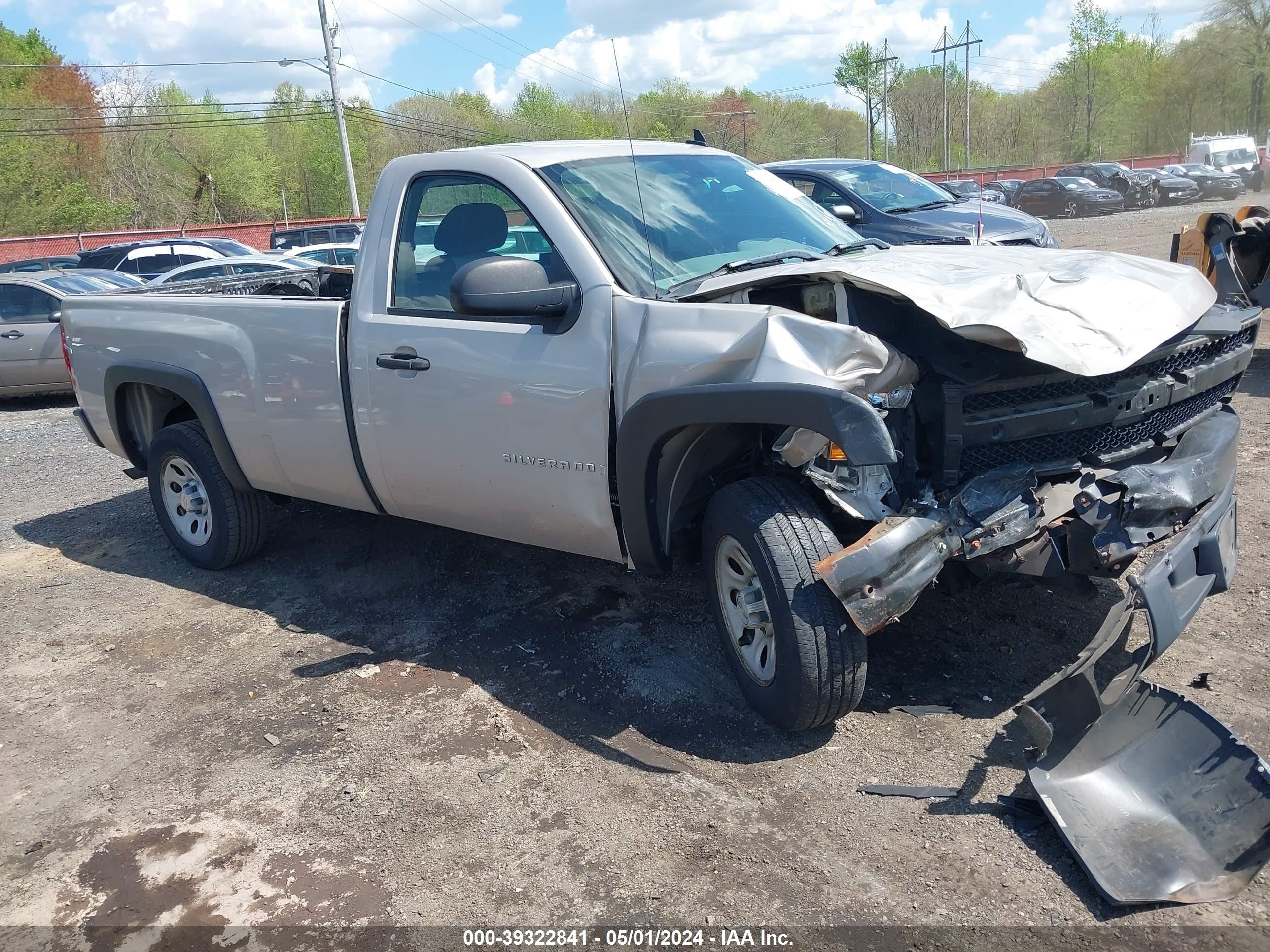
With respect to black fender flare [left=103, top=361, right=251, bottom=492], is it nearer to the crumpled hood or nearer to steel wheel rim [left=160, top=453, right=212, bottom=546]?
steel wheel rim [left=160, top=453, right=212, bottom=546]

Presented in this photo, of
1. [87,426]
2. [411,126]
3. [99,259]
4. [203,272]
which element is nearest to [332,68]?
[411,126]

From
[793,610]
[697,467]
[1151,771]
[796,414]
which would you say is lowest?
[1151,771]

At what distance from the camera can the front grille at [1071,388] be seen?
322 cm

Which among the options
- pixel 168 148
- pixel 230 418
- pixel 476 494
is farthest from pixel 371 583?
pixel 168 148

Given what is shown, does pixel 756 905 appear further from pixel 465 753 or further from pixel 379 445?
pixel 379 445

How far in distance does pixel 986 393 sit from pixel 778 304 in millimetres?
740

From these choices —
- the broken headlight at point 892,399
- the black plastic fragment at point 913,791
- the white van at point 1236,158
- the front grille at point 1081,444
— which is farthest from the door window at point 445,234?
the white van at point 1236,158

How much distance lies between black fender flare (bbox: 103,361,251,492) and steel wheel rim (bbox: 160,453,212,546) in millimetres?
311

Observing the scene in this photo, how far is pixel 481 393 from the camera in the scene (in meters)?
4.00

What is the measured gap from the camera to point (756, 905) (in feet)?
9.02

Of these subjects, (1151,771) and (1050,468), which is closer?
(1151,771)

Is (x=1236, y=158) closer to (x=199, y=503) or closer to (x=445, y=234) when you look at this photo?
(x=445, y=234)

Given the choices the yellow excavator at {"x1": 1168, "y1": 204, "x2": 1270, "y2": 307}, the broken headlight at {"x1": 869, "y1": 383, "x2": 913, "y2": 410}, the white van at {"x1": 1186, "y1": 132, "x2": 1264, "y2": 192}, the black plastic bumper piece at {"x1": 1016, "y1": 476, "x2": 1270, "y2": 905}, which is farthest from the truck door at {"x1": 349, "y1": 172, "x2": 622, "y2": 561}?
the white van at {"x1": 1186, "y1": 132, "x2": 1264, "y2": 192}

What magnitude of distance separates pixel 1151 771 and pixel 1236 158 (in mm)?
42754
